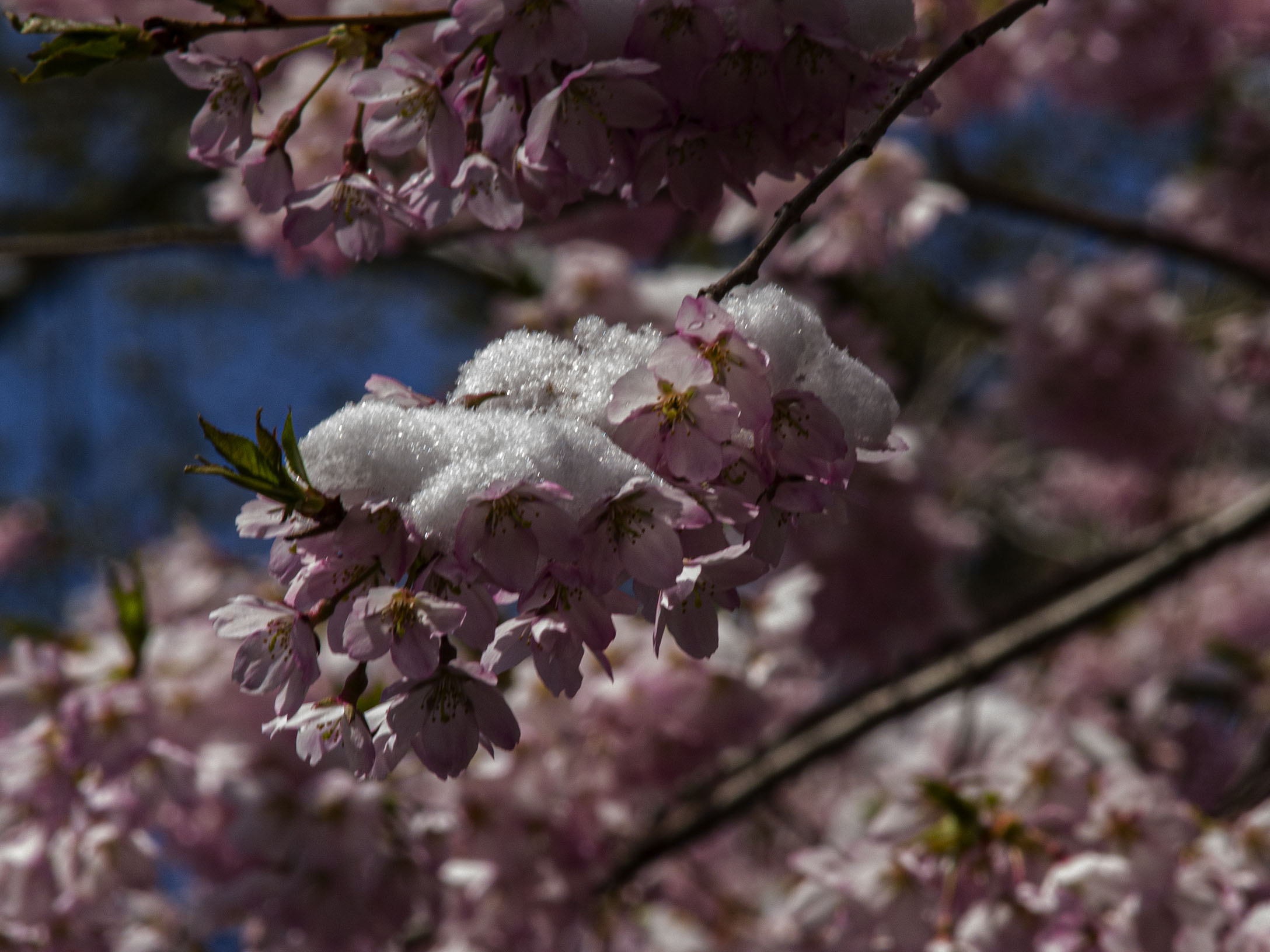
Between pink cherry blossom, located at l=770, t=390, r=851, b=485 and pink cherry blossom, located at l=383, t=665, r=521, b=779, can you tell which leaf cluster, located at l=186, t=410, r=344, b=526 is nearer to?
pink cherry blossom, located at l=383, t=665, r=521, b=779

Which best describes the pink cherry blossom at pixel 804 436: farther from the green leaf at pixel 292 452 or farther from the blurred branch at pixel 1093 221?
the blurred branch at pixel 1093 221

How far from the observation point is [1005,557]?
6.42m

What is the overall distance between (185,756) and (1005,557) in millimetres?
5319

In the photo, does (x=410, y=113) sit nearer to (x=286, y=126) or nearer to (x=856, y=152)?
(x=286, y=126)

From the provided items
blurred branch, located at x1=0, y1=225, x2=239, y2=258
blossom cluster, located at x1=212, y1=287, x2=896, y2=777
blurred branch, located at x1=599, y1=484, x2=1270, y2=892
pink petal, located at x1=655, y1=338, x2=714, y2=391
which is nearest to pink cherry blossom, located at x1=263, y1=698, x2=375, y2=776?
blossom cluster, located at x1=212, y1=287, x2=896, y2=777

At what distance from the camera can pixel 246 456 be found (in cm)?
74

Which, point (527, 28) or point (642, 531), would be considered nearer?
point (642, 531)

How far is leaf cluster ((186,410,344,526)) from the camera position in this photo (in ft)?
2.43

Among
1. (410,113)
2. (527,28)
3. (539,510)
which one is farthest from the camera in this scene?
(410,113)

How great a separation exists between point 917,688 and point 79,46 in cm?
190

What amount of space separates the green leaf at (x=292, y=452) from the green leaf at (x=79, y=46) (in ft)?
1.43

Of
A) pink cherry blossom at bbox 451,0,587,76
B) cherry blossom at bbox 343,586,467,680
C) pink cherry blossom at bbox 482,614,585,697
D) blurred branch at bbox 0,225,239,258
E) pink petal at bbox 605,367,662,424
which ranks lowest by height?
blurred branch at bbox 0,225,239,258

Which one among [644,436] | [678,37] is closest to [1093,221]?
[678,37]

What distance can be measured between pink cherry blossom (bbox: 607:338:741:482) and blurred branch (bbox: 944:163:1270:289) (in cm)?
189
